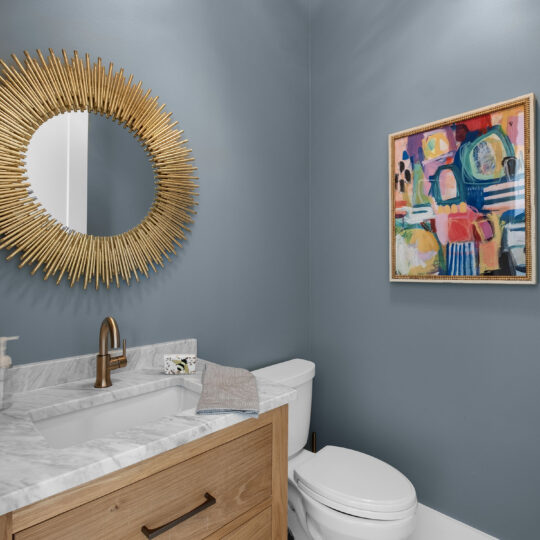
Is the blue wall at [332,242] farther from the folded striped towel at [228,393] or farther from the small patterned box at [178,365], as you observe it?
the folded striped towel at [228,393]

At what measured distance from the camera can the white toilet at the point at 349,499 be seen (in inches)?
47.2

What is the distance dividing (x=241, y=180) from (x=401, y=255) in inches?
32.2

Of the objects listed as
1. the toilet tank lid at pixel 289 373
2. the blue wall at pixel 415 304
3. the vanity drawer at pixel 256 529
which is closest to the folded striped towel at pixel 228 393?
the vanity drawer at pixel 256 529

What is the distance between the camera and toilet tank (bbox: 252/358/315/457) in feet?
5.30

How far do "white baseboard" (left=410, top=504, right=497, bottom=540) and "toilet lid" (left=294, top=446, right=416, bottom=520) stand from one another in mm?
394

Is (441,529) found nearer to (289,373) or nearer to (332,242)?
(289,373)

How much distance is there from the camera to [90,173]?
1.24 metres

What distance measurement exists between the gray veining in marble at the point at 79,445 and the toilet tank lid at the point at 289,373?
0.47 m

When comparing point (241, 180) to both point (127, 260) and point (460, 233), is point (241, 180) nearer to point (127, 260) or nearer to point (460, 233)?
point (127, 260)

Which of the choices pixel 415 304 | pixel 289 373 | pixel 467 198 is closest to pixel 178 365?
pixel 289 373

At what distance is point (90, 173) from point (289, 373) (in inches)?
44.9

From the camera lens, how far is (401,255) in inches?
66.3

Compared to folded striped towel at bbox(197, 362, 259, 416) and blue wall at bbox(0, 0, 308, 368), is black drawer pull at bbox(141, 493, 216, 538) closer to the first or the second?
folded striped towel at bbox(197, 362, 259, 416)

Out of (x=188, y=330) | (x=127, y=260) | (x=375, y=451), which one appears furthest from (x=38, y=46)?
(x=375, y=451)
